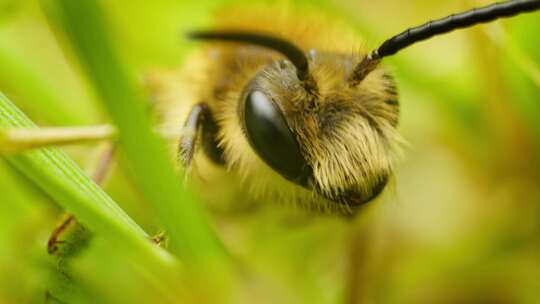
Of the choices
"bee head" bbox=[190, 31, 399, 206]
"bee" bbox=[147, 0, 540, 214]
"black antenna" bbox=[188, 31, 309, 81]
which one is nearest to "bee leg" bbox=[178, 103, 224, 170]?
"bee" bbox=[147, 0, 540, 214]

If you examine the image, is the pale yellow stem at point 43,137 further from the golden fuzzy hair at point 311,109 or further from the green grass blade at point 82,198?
the golden fuzzy hair at point 311,109

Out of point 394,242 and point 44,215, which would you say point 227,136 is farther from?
point 394,242

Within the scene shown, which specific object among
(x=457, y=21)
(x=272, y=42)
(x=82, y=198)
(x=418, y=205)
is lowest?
(x=418, y=205)

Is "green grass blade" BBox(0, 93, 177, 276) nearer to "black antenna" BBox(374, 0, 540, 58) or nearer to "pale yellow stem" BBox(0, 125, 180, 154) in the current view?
"pale yellow stem" BBox(0, 125, 180, 154)

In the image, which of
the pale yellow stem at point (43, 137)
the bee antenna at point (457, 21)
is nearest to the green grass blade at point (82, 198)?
the pale yellow stem at point (43, 137)

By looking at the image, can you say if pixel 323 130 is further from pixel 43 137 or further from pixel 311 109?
pixel 43 137

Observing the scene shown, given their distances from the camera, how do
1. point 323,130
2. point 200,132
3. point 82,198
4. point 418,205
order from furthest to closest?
point 418,205 → point 200,132 → point 323,130 → point 82,198

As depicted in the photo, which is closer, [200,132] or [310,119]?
[310,119]

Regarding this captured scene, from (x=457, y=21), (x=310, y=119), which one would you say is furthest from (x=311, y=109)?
(x=457, y=21)
